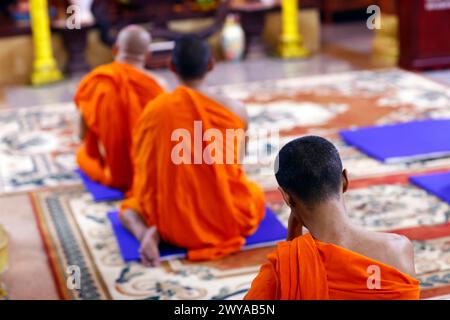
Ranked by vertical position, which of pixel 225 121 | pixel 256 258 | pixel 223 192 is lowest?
pixel 256 258

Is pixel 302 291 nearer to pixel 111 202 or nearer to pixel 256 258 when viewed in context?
pixel 256 258

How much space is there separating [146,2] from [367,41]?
2.81 m

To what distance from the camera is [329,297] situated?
243 cm

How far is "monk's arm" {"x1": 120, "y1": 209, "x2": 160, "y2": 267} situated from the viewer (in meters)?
4.43

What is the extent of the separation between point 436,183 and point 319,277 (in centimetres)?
310

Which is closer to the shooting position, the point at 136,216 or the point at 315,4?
the point at 136,216

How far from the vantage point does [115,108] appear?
5520mm

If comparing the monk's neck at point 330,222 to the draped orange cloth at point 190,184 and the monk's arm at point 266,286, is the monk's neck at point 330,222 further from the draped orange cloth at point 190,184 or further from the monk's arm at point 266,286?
the draped orange cloth at point 190,184

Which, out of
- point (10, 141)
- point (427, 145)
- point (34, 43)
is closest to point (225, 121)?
point (427, 145)

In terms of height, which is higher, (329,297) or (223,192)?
(329,297)

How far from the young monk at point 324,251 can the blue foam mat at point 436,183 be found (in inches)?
104

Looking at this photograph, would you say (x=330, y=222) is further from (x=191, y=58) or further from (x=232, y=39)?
(x=232, y=39)

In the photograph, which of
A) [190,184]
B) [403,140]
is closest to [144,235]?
[190,184]

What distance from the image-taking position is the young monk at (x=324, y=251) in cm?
242
